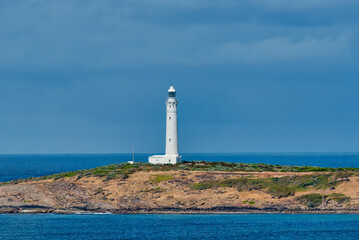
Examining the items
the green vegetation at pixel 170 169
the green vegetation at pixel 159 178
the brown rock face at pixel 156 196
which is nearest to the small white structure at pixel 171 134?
the green vegetation at pixel 170 169

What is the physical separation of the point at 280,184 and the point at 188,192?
11087 mm

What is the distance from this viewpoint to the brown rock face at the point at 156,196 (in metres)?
70.2

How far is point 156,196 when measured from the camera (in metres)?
74.9

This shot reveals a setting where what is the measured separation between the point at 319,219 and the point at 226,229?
35.4 ft

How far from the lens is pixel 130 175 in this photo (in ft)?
271

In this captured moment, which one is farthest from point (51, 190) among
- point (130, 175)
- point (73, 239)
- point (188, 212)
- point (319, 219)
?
point (319, 219)

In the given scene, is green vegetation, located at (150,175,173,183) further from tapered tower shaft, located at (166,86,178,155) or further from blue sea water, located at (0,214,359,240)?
blue sea water, located at (0,214,359,240)

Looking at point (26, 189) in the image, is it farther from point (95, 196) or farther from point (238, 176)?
point (238, 176)

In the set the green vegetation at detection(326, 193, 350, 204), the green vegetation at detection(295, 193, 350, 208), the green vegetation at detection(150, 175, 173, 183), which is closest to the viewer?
the green vegetation at detection(326, 193, 350, 204)

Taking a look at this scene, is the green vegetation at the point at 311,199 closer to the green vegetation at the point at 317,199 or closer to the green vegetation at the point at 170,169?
the green vegetation at the point at 317,199

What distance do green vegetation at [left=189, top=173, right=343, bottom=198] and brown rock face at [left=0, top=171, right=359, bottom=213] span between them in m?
0.66

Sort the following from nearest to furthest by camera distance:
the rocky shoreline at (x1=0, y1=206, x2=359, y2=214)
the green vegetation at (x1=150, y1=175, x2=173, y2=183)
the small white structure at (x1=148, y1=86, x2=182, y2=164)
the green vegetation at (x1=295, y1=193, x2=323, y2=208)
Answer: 1. the rocky shoreline at (x1=0, y1=206, x2=359, y2=214)
2. the green vegetation at (x1=295, y1=193, x2=323, y2=208)
3. the green vegetation at (x1=150, y1=175, x2=173, y2=183)
4. the small white structure at (x1=148, y1=86, x2=182, y2=164)

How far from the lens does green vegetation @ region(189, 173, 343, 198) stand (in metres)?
72.8

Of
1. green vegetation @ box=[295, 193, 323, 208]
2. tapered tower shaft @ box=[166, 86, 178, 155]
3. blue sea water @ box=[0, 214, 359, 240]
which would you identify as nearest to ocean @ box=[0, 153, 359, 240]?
blue sea water @ box=[0, 214, 359, 240]
